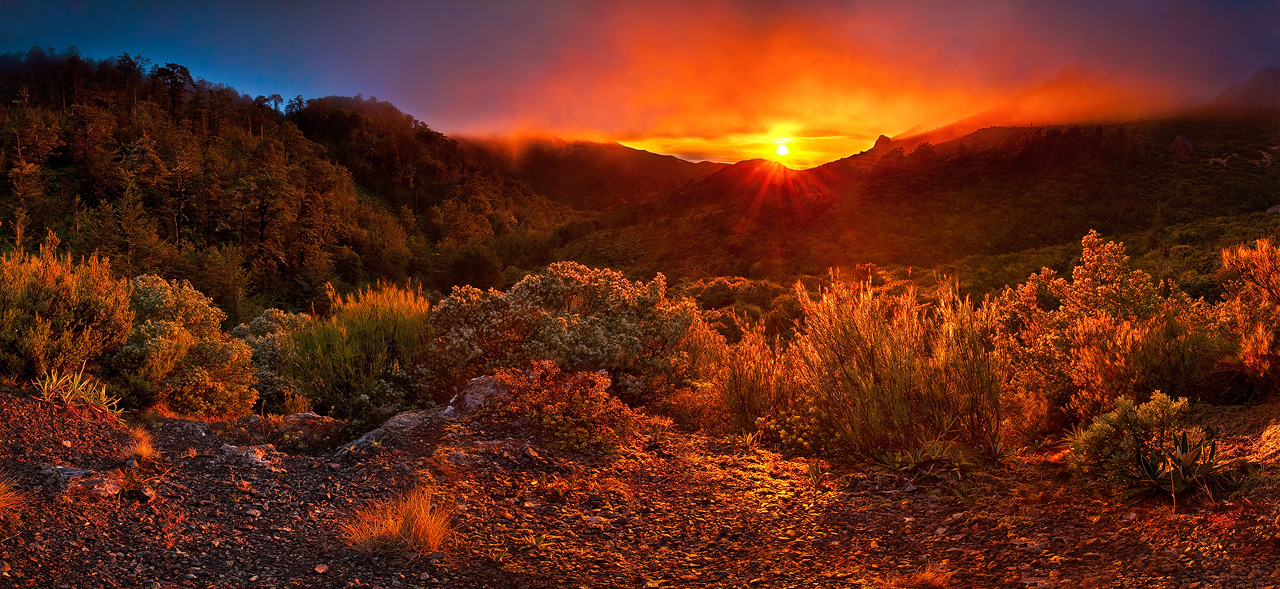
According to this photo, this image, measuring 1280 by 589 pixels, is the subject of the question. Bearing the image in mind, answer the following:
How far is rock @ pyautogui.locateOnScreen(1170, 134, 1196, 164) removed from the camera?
161ft

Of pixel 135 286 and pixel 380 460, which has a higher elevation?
pixel 135 286

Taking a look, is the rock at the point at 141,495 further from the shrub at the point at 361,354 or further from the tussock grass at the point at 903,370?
the tussock grass at the point at 903,370

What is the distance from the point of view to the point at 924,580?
120 inches

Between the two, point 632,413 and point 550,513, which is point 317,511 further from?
point 632,413

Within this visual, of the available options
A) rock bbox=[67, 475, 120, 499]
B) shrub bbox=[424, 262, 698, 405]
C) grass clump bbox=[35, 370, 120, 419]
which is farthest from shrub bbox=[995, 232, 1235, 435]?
grass clump bbox=[35, 370, 120, 419]

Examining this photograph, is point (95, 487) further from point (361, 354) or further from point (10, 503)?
point (361, 354)

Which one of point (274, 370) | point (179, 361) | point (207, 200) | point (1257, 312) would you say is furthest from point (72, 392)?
point (207, 200)

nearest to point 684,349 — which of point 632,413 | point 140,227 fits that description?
point 632,413

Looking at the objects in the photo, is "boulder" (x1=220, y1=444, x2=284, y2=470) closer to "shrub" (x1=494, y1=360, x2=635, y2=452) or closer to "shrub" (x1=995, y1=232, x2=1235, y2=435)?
"shrub" (x1=494, y1=360, x2=635, y2=452)

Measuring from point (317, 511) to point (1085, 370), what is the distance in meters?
5.69

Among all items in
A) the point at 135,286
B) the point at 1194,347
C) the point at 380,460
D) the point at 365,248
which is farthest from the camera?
the point at 365,248

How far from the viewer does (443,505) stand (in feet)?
12.6

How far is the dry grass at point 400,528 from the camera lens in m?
3.30

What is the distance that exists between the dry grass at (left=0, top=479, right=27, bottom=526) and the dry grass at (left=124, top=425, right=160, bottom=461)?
784 mm
